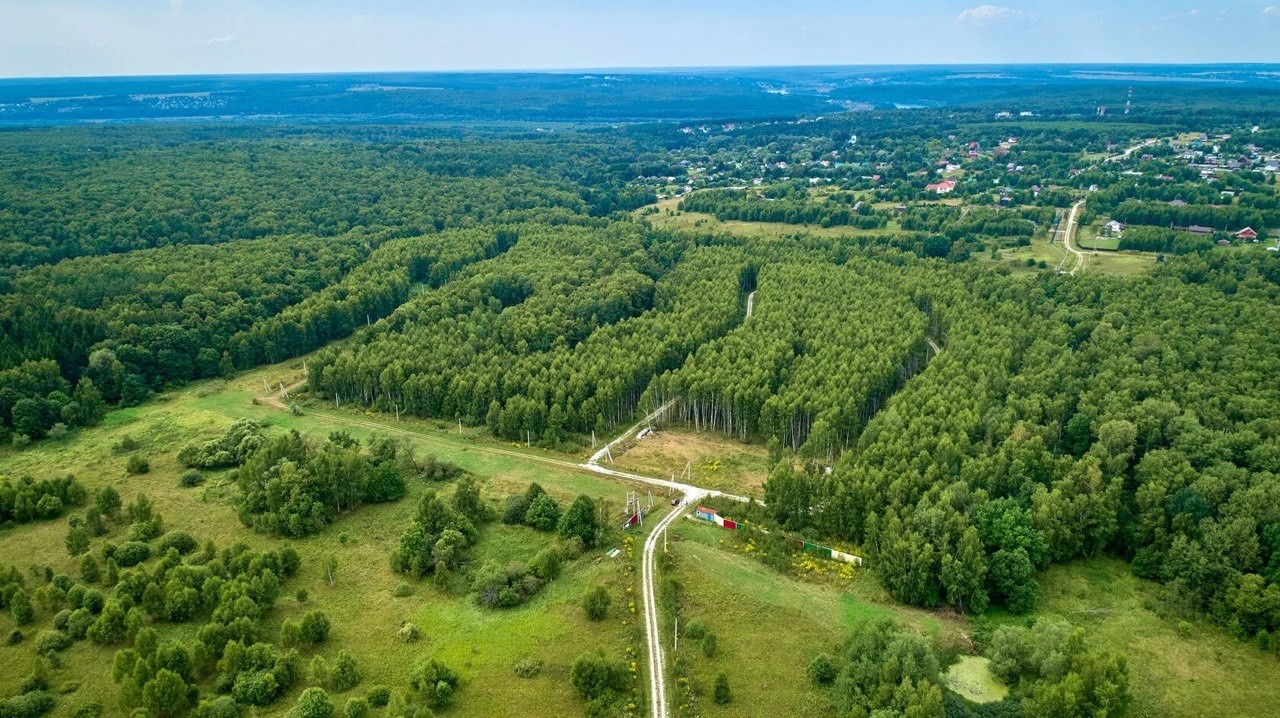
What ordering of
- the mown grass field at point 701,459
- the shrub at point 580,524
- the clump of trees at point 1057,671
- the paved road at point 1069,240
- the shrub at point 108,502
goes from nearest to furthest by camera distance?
the clump of trees at point 1057,671, the shrub at point 580,524, the shrub at point 108,502, the mown grass field at point 701,459, the paved road at point 1069,240

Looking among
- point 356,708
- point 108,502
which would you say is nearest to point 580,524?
point 356,708

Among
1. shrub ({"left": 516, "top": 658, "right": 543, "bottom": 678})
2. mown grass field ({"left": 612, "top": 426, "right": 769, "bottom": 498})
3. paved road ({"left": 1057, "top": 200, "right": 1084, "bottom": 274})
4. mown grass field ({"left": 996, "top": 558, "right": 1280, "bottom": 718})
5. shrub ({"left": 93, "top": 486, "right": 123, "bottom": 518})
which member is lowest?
mown grass field ({"left": 996, "top": 558, "right": 1280, "bottom": 718})

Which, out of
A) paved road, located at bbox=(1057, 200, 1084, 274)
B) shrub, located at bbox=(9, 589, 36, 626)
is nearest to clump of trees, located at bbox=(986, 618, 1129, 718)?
shrub, located at bbox=(9, 589, 36, 626)

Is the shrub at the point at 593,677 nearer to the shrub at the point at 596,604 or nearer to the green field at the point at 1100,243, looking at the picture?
the shrub at the point at 596,604

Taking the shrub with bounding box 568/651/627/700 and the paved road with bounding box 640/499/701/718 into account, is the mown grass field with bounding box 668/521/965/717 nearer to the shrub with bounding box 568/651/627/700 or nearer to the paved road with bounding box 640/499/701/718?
the paved road with bounding box 640/499/701/718

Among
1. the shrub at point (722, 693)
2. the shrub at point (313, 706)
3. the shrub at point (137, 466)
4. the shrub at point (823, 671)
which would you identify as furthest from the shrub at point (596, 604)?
the shrub at point (137, 466)

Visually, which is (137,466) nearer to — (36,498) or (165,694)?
(36,498)
